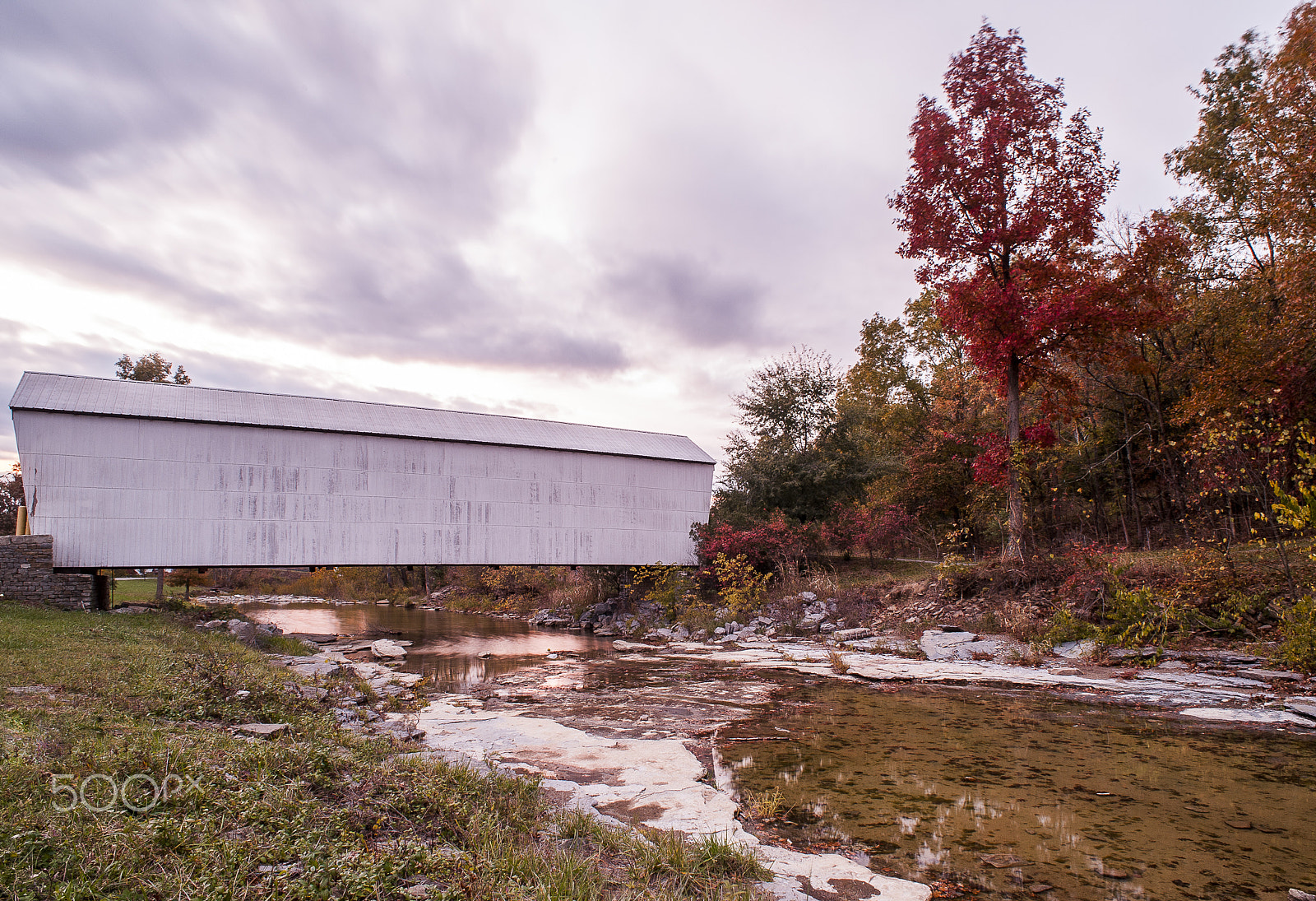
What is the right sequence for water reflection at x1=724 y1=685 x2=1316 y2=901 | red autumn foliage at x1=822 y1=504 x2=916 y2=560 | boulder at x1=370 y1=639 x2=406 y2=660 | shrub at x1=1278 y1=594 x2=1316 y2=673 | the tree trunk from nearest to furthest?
1. water reflection at x1=724 y1=685 x2=1316 y2=901
2. shrub at x1=1278 y1=594 x2=1316 y2=673
3. the tree trunk
4. boulder at x1=370 y1=639 x2=406 y2=660
5. red autumn foliage at x1=822 y1=504 x2=916 y2=560

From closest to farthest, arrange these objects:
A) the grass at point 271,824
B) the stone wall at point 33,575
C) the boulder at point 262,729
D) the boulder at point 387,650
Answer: the grass at point 271,824
the boulder at point 262,729
the stone wall at point 33,575
the boulder at point 387,650

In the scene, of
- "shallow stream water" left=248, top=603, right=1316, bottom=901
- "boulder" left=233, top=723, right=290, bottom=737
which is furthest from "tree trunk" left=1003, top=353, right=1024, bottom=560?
"boulder" left=233, top=723, right=290, bottom=737

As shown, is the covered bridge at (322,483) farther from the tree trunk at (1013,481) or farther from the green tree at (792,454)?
the tree trunk at (1013,481)

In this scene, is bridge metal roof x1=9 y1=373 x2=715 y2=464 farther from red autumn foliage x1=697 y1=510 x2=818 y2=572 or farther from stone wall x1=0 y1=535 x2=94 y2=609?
red autumn foliage x1=697 y1=510 x2=818 y2=572

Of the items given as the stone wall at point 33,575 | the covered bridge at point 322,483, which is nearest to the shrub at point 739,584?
the covered bridge at point 322,483

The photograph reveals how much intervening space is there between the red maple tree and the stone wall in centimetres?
1661

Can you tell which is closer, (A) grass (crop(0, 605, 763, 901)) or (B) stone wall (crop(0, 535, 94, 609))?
(A) grass (crop(0, 605, 763, 901))

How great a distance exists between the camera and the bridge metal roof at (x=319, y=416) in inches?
489

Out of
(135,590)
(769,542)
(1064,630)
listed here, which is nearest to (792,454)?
(769,542)

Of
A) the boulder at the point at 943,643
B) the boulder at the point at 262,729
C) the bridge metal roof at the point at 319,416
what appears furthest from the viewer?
the bridge metal roof at the point at 319,416

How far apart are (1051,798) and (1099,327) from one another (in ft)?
29.6

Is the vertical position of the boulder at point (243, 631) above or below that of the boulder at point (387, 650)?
above

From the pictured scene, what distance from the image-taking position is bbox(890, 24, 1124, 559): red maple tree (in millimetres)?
11141

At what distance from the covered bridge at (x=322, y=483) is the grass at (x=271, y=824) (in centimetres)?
879
